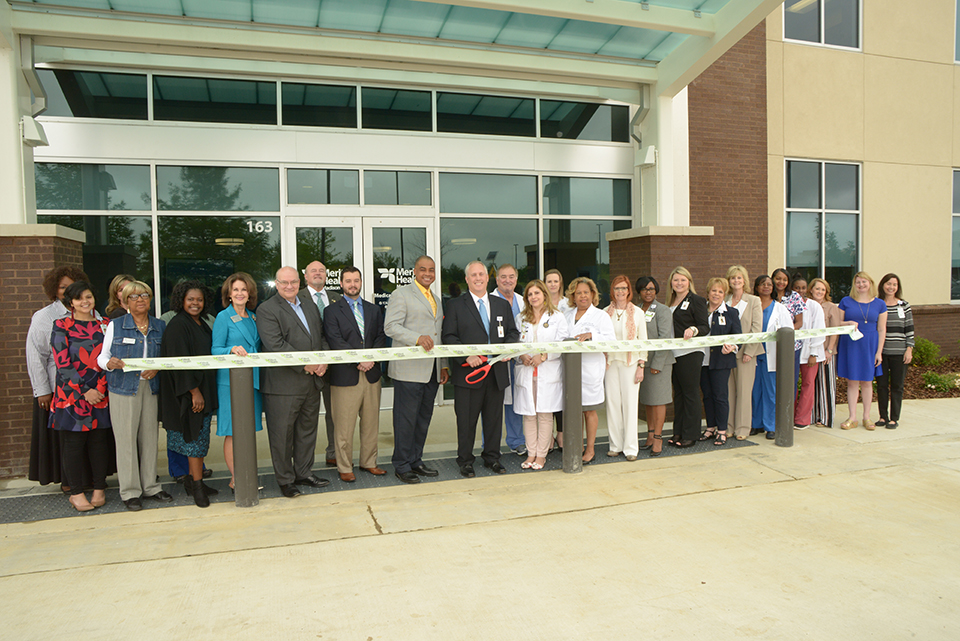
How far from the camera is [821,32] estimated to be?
35.8ft

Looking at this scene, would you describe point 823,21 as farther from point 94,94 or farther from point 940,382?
point 94,94

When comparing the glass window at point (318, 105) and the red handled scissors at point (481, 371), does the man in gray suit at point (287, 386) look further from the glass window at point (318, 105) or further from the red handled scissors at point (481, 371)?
the glass window at point (318, 105)

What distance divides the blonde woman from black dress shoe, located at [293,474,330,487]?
431 centimetres

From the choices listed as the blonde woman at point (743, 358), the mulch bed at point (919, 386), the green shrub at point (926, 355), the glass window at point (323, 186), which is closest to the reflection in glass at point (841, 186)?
the green shrub at point (926, 355)

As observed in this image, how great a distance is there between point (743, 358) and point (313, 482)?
4.62m

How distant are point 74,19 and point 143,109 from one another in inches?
54.1

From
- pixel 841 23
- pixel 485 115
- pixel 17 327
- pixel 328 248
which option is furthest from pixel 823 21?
pixel 17 327

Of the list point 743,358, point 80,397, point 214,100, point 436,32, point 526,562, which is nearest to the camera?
point 526,562

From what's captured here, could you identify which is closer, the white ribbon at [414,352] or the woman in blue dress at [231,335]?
the white ribbon at [414,352]

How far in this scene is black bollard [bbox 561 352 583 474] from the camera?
19.8 feet

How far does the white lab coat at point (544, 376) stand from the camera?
6.16m

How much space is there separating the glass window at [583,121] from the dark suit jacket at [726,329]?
387cm

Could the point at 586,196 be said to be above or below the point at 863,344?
above

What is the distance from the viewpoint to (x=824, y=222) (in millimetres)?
11117
